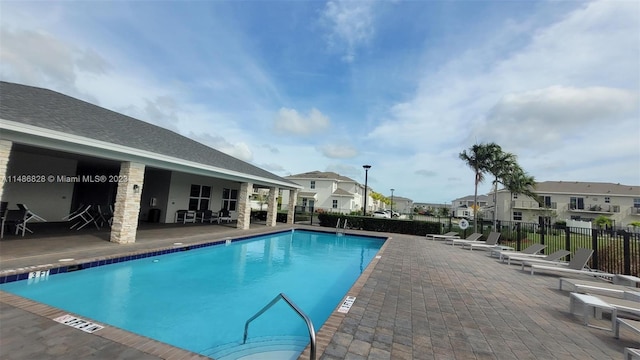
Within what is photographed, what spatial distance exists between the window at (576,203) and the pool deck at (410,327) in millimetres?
42936

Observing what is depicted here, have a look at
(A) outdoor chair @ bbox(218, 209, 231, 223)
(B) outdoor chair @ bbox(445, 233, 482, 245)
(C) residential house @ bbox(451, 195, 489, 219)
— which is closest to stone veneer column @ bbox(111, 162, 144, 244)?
(A) outdoor chair @ bbox(218, 209, 231, 223)

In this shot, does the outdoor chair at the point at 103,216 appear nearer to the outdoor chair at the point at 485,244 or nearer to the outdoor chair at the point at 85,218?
the outdoor chair at the point at 85,218

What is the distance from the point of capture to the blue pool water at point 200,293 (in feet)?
15.2

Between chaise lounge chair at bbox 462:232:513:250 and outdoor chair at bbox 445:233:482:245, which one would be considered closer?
chaise lounge chair at bbox 462:232:513:250

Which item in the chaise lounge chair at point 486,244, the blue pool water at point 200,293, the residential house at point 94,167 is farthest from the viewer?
the chaise lounge chair at point 486,244

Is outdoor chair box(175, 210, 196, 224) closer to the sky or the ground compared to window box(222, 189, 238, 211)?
closer to the ground

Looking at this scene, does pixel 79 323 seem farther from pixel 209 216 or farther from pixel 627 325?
pixel 209 216

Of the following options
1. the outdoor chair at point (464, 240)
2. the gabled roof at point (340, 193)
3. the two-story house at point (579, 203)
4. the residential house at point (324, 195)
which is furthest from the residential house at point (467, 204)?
the outdoor chair at point (464, 240)

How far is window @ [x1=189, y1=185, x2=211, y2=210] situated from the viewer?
17.5m

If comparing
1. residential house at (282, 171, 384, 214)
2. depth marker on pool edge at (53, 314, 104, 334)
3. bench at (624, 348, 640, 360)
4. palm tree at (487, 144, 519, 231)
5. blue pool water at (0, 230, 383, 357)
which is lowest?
blue pool water at (0, 230, 383, 357)

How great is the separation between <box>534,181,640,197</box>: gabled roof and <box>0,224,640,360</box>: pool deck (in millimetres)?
41057

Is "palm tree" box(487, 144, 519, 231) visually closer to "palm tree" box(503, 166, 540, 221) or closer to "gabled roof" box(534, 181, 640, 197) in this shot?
"palm tree" box(503, 166, 540, 221)

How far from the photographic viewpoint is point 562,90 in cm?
956

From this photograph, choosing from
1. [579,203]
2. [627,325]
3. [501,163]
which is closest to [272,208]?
[627,325]
